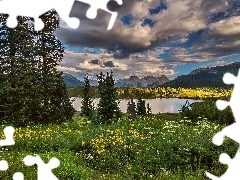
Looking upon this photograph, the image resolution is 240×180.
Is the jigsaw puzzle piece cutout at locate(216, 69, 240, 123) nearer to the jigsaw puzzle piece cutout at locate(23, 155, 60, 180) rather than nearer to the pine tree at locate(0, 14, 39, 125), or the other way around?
the jigsaw puzzle piece cutout at locate(23, 155, 60, 180)

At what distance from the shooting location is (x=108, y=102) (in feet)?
70.1

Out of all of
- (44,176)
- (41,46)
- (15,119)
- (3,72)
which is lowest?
(15,119)

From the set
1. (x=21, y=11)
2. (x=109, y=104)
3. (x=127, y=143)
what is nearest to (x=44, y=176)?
(x=21, y=11)

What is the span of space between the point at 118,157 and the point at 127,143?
1.17 metres

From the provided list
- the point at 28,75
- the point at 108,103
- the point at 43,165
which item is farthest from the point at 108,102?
the point at 43,165

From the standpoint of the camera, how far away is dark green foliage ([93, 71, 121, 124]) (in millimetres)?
21078

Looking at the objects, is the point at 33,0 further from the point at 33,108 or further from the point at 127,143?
the point at 33,108

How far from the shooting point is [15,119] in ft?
72.0

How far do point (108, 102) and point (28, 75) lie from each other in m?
5.62

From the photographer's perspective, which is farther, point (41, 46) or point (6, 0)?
point (41, 46)

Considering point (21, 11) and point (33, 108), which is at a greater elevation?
point (21, 11)

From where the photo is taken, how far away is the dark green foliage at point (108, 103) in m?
21.1

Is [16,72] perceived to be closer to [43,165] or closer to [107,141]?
[107,141]

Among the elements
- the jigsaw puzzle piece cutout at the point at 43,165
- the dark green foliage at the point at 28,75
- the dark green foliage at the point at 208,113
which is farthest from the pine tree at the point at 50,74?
the jigsaw puzzle piece cutout at the point at 43,165
